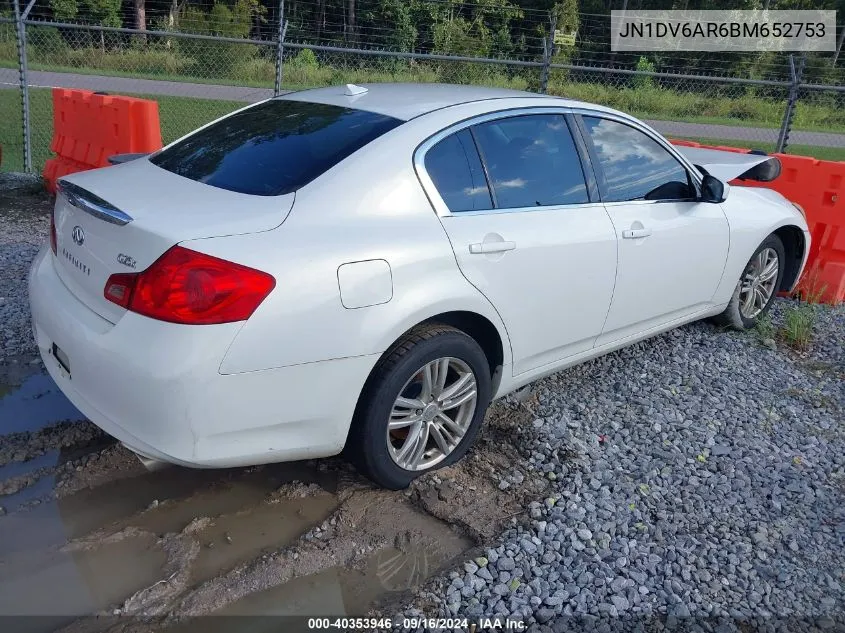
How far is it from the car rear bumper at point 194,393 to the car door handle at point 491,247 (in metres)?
0.68

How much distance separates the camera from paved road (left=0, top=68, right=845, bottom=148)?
17625mm

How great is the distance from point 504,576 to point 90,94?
674 centimetres

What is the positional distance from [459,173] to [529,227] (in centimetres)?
42

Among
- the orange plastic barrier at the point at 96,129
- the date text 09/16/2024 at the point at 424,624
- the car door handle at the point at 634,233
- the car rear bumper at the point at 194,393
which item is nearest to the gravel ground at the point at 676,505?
the date text 09/16/2024 at the point at 424,624

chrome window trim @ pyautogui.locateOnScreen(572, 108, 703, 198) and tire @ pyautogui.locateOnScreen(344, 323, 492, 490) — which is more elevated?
chrome window trim @ pyautogui.locateOnScreen(572, 108, 703, 198)

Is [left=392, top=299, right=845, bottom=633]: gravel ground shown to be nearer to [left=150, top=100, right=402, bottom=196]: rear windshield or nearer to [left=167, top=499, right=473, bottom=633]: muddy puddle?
[left=167, top=499, right=473, bottom=633]: muddy puddle

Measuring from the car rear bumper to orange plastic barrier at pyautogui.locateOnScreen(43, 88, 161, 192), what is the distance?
4.09 m

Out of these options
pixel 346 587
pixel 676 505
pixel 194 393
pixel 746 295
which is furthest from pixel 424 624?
pixel 746 295

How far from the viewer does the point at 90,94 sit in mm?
7613

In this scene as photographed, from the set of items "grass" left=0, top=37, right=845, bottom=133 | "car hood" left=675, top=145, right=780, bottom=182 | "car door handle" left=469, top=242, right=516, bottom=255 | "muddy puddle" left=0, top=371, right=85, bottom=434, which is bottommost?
"muddy puddle" left=0, top=371, right=85, bottom=434

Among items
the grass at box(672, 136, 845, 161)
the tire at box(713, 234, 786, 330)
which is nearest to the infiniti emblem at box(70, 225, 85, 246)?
the tire at box(713, 234, 786, 330)

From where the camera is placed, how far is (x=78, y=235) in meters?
3.04

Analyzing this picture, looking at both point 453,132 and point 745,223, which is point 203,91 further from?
point 453,132

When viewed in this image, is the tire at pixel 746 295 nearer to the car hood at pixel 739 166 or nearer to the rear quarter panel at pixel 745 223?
the rear quarter panel at pixel 745 223
